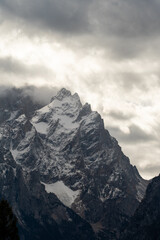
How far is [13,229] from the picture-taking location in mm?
131500

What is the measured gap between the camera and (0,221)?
13138 centimetres

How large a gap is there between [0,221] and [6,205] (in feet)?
13.6

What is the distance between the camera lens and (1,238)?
12900cm

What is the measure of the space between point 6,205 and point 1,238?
7669mm

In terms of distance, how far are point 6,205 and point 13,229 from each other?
17.4 ft

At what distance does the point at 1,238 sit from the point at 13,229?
11.2 ft

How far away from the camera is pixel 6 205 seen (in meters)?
134

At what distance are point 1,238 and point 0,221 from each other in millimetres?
3660
